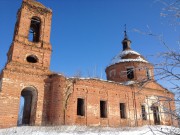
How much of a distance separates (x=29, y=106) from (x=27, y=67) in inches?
135

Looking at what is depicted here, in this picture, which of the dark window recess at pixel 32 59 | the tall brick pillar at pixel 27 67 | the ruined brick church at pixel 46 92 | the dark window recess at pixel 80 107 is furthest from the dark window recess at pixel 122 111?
the dark window recess at pixel 32 59

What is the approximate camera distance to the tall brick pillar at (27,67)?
44.2 feet

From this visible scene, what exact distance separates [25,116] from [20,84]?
3395 millimetres

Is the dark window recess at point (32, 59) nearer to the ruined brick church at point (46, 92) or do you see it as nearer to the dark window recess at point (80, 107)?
the ruined brick church at point (46, 92)

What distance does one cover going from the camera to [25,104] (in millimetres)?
17000

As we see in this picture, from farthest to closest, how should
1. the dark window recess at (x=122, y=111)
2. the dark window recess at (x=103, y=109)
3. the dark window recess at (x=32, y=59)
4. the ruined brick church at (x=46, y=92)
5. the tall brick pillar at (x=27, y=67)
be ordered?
the dark window recess at (x=122, y=111), the dark window recess at (x=103, y=109), the dark window recess at (x=32, y=59), the ruined brick church at (x=46, y=92), the tall brick pillar at (x=27, y=67)

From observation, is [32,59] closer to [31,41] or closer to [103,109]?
[31,41]

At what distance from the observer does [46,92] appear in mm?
15156

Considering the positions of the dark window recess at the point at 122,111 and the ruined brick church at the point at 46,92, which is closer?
the ruined brick church at the point at 46,92

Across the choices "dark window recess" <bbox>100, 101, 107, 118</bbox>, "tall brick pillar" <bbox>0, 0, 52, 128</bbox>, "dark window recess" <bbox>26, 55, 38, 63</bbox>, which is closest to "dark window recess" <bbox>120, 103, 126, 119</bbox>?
"dark window recess" <bbox>100, 101, 107, 118</bbox>

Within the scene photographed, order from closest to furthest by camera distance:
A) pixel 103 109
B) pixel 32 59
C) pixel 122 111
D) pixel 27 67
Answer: pixel 27 67 → pixel 32 59 → pixel 103 109 → pixel 122 111

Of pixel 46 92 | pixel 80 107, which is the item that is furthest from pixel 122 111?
pixel 46 92

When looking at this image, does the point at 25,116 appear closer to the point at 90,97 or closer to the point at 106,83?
the point at 90,97

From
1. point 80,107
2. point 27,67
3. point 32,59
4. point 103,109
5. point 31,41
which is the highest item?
point 31,41
